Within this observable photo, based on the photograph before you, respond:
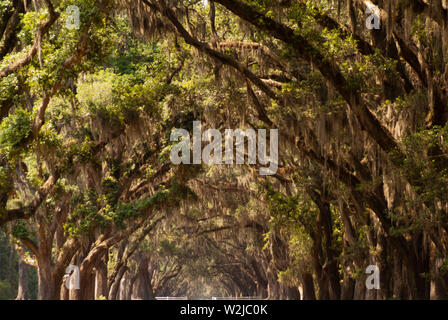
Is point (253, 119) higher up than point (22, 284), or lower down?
higher up

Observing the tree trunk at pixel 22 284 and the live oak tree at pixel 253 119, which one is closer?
the live oak tree at pixel 253 119

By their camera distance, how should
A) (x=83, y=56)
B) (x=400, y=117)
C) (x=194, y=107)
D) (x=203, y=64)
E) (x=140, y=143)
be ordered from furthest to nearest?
(x=140, y=143), (x=194, y=107), (x=203, y=64), (x=83, y=56), (x=400, y=117)

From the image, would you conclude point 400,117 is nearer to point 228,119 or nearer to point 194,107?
point 228,119

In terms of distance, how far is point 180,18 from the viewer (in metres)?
13.4

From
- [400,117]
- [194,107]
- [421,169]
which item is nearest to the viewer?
[421,169]

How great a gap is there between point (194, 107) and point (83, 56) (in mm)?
4232

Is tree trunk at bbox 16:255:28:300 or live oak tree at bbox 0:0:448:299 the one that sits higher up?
live oak tree at bbox 0:0:448:299

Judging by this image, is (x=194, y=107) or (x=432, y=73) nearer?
(x=432, y=73)

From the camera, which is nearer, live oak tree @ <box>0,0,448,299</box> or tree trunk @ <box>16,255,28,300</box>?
live oak tree @ <box>0,0,448,299</box>

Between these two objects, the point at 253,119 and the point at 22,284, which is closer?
the point at 253,119

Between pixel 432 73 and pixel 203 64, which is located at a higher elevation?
pixel 203 64

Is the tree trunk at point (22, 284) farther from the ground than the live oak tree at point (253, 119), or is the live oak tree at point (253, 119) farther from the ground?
the live oak tree at point (253, 119)

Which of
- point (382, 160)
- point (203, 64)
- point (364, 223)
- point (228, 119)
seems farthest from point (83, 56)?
point (364, 223)

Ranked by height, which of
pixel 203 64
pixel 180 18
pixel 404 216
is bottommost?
pixel 404 216
